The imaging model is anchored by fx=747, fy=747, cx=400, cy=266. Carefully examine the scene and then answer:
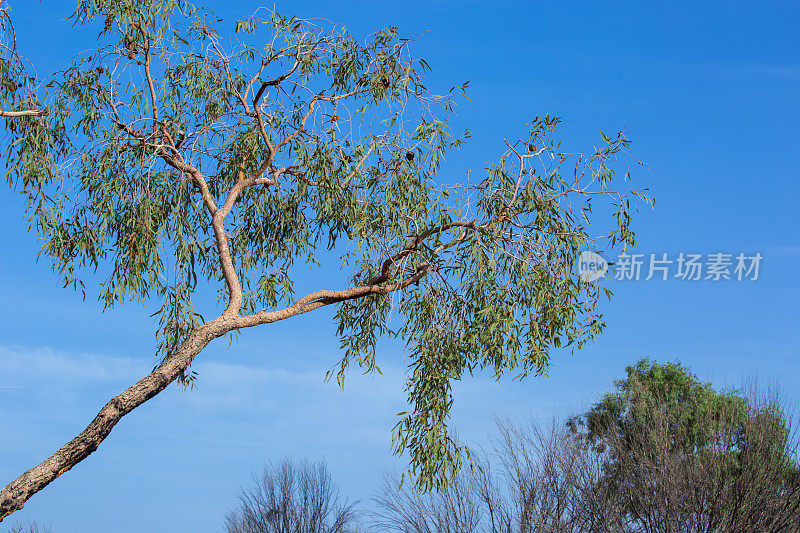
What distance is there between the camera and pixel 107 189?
8.22m

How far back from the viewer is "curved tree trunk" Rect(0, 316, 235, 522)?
6230 mm

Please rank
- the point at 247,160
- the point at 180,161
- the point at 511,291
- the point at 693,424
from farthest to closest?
the point at 693,424, the point at 247,160, the point at 180,161, the point at 511,291

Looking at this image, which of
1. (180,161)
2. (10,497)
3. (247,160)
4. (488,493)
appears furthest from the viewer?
(488,493)

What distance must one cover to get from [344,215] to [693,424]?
38.1 ft

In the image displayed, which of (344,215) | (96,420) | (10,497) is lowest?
(10,497)

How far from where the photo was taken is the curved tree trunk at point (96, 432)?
20.4 ft

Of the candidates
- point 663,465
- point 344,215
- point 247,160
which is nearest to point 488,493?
point 663,465

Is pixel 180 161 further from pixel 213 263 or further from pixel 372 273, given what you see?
pixel 372 273

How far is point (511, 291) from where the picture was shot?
7789mm

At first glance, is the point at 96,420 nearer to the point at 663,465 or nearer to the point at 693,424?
the point at 663,465

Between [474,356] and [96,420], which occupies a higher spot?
[474,356]

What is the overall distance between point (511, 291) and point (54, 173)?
17.5 feet

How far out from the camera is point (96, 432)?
647 cm

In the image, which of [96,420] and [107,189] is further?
[107,189]
